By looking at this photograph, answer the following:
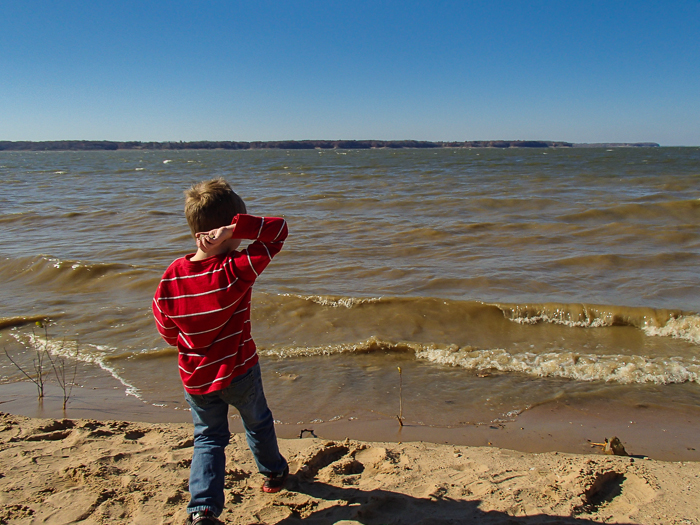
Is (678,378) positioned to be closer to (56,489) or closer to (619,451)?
(619,451)

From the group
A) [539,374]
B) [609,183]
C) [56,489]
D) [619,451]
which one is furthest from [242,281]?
[609,183]

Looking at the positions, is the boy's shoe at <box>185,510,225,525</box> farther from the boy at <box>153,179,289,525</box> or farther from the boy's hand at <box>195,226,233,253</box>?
the boy's hand at <box>195,226,233,253</box>

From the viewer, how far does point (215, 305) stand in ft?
6.89

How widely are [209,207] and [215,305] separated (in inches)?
16.6

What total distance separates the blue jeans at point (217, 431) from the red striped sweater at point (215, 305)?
76mm

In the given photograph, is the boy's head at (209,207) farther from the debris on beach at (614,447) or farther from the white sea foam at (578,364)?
the white sea foam at (578,364)

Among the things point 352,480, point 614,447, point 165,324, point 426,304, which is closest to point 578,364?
point 614,447

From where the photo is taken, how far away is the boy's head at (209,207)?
2.14 meters

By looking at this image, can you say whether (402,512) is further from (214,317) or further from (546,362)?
(546,362)

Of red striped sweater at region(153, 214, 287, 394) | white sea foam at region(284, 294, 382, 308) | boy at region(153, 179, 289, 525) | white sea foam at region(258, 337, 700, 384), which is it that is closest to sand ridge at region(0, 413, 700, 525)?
boy at region(153, 179, 289, 525)

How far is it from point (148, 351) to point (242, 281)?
11.0 ft

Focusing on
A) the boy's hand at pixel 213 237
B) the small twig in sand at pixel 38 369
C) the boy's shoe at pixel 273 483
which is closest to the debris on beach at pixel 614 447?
the boy's shoe at pixel 273 483

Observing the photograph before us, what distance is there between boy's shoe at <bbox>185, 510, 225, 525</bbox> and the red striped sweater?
0.51 meters

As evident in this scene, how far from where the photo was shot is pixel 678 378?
13.5 ft
